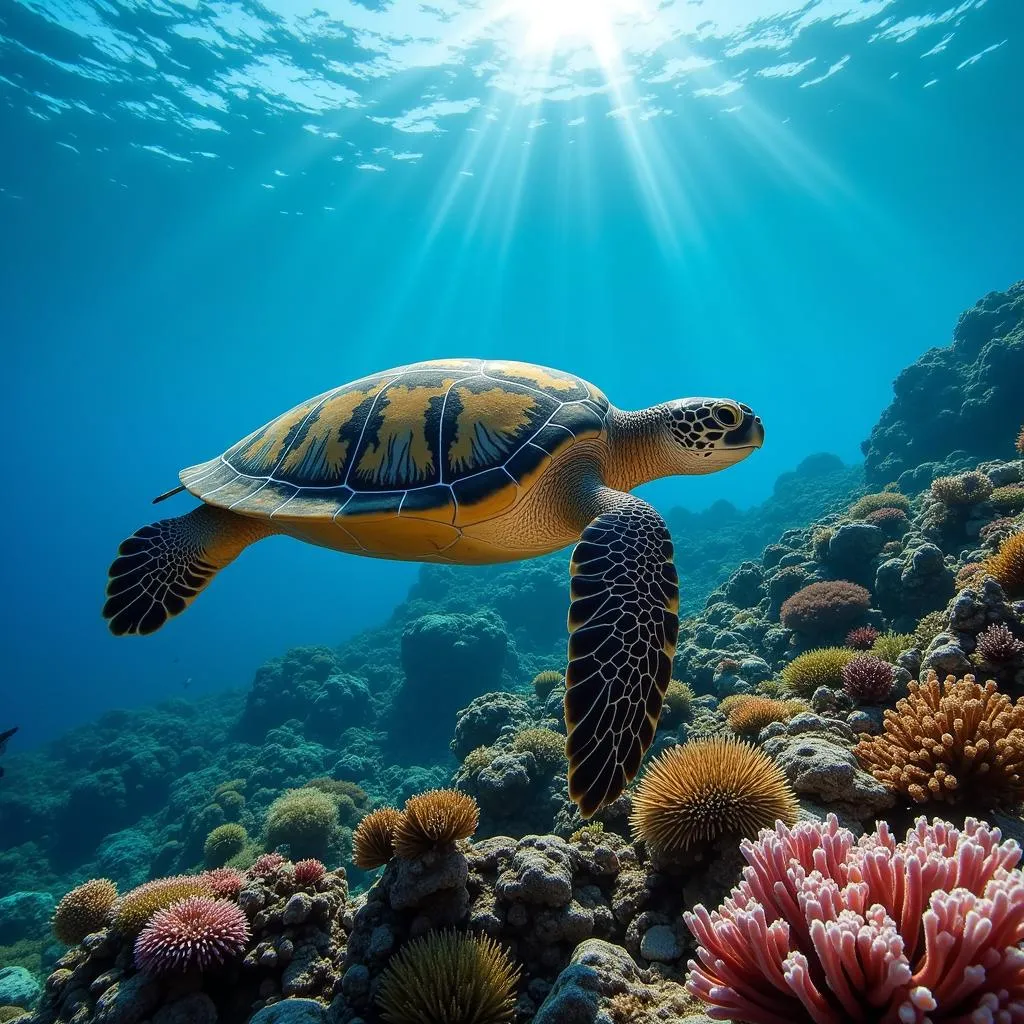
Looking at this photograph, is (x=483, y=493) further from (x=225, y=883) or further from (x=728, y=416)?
(x=225, y=883)

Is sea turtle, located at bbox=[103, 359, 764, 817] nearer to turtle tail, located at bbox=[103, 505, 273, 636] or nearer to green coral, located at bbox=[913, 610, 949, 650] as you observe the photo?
turtle tail, located at bbox=[103, 505, 273, 636]

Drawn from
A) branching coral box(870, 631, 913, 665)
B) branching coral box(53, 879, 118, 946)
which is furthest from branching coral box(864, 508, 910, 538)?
branching coral box(53, 879, 118, 946)

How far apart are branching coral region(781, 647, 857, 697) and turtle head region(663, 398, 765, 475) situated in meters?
2.02

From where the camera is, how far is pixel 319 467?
138 inches

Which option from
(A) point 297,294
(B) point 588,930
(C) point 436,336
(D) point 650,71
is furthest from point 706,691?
(C) point 436,336

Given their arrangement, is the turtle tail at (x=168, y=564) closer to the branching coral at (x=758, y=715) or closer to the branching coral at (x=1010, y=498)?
the branching coral at (x=758, y=715)

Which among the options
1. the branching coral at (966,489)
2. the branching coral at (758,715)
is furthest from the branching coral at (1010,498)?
the branching coral at (758,715)

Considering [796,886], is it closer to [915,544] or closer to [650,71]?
[915,544]

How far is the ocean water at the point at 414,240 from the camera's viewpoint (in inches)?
535

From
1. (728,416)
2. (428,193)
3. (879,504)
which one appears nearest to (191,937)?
(728,416)

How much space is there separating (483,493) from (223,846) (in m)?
9.09

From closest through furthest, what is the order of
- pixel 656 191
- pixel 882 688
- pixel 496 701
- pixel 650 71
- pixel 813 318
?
pixel 882 688
pixel 496 701
pixel 650 71
pixel 656 191
pixel 813 318

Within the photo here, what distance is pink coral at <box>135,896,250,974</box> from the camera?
2.39m

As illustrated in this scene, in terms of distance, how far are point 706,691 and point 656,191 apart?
42.6m
